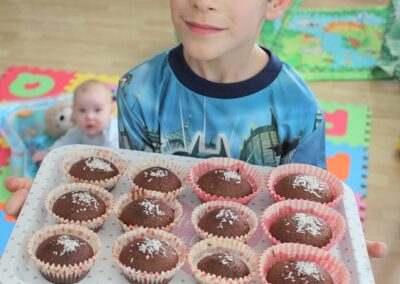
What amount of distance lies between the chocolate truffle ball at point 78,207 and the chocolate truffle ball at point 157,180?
0.25 ft

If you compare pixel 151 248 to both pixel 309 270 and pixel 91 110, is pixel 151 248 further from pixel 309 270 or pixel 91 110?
pixel 91 110

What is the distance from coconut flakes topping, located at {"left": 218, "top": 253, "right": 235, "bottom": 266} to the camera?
2.81 ft

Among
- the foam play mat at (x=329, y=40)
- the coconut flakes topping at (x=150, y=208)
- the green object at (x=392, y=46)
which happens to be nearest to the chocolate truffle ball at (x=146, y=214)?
the coconut flakes topping at (x=150, y=208)

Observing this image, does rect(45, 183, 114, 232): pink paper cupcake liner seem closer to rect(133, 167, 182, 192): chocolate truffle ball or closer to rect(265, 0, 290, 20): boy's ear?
rect(133, 167, 182, 192): chocolate truffle ball

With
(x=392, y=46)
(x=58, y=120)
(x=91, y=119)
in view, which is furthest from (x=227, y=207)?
(x=392, y=46)

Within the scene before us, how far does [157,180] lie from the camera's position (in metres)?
1.01

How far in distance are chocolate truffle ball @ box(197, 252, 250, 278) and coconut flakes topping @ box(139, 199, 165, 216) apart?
4.4 inches

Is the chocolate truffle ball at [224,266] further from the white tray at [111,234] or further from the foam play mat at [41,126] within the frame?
the foam play mat at [41,126]

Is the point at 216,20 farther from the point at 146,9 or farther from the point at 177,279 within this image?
the point at 146,9

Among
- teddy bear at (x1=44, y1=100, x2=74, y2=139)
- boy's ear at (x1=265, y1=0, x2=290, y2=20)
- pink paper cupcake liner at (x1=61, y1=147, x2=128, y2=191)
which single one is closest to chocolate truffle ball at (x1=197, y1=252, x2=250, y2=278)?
pink paper cupcake liner at (x1=61, y1=147, x2=128, y2=191)

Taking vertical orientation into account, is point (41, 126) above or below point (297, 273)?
below

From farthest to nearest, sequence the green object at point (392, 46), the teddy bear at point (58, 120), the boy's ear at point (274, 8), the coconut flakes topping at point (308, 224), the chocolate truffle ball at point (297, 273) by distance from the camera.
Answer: the green object at point (392, 46) < the teddy bear at point (58, 120) < the boy's ear at point (274, 8) < the coconut flakes topping at point (308, 224) < the chocolate truffle ball at point (297, 273)

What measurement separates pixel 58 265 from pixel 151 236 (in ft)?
0.46

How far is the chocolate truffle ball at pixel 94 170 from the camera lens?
1.02 metres
